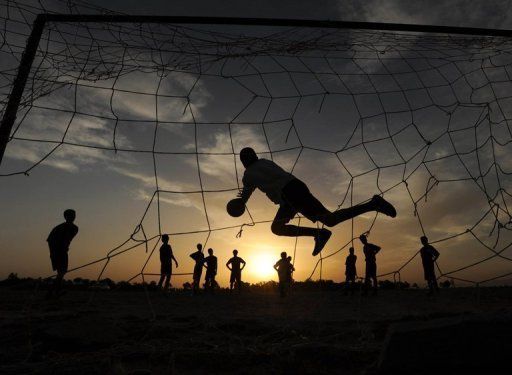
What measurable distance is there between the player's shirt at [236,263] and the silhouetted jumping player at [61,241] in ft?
18.6

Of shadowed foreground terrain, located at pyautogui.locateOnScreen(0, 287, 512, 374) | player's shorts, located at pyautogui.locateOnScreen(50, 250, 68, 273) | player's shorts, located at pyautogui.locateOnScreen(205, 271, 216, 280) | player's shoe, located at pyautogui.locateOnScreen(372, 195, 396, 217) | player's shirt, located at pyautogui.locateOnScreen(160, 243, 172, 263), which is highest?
player's shirt, located at pyautogui.locateOnScreen(160, 243, 172, 263)

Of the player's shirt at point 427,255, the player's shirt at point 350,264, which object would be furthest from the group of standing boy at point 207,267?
the player's shirt at point 427,255

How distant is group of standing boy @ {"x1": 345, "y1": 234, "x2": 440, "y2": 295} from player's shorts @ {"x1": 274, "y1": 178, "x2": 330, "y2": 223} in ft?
15.7

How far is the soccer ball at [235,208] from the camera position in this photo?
413cm

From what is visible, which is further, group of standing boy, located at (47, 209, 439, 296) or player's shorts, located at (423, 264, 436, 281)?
player's shorts, located at (423, 264, 436, 281)

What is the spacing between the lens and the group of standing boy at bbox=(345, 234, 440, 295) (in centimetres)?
930

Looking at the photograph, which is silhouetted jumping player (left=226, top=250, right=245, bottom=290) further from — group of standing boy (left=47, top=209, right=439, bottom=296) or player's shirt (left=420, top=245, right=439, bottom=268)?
player's shirt (left=420, top=245, right=439, bottom=268)

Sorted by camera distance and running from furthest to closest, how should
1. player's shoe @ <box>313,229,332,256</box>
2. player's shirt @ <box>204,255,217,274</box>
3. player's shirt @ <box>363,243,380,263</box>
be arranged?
player's shirt @ <box>204,255,217,274</box>
player's shirt @ <box>363,243,380,263</box>
player's shoe @ <box>313,229,332,256</box>

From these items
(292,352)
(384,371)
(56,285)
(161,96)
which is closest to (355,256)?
(56,285)

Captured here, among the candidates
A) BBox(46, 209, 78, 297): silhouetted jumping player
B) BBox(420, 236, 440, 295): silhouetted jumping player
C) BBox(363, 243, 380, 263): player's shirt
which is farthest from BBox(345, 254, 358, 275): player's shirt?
BBox(46, 209, 78, 297): silhouetted jumping player

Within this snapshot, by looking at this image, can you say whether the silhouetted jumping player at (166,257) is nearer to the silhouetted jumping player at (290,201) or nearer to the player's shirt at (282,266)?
the player's shirt at (282,266)

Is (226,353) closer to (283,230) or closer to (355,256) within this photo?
(283,230)

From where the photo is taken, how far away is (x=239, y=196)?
14.1ft

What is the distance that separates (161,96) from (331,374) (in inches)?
132
